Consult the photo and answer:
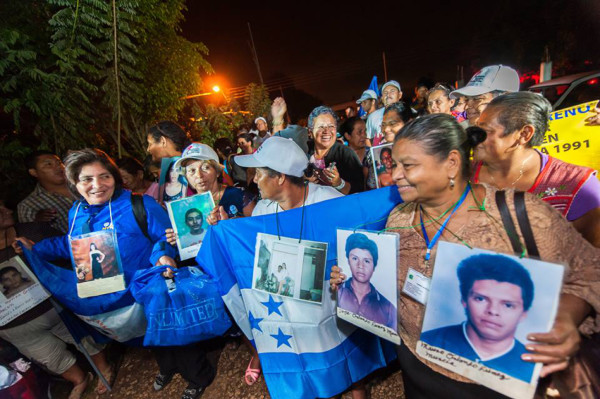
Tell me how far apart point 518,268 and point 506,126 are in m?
1.18

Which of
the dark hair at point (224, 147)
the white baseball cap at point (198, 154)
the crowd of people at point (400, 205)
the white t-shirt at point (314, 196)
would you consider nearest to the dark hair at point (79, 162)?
the crowd of people at point (400, 205)

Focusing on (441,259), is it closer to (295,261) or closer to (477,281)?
(477,281)

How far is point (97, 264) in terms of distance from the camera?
263cm

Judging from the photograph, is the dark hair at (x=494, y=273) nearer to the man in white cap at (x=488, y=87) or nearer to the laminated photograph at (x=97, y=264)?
the man in white cap at (x=488, y=87)

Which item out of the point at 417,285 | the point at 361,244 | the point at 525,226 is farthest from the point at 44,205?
the point at 525,226

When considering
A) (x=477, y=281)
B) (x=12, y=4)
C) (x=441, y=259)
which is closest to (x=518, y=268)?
(x=477, y=281)

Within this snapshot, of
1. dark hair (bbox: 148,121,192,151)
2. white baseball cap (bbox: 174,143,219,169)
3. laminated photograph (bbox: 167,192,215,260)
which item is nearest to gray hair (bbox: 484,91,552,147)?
laminated photograph (bbox: 167,192,215,260)

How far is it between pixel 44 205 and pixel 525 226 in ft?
16.6

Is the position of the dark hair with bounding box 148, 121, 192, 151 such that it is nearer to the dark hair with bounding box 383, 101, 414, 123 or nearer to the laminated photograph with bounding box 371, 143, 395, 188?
the laminated photograph with bounding box 371, 143, 395, 188

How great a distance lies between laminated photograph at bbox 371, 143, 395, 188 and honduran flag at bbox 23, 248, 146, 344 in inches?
110

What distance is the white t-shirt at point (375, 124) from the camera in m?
4.51

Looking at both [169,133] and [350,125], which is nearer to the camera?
[169,133]

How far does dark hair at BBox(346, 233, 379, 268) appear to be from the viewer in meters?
1.44

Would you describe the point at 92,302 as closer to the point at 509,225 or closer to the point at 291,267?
the point at 291,267
